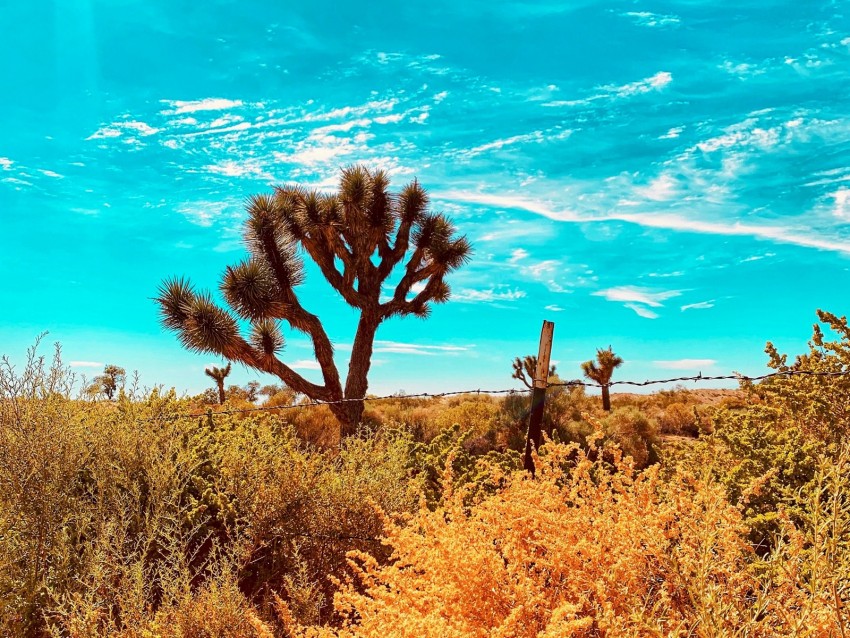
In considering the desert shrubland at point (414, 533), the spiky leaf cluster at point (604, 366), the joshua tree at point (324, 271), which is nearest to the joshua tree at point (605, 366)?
the spiky leaf cluster at point (604, 366)

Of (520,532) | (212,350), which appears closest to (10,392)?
(520,532)

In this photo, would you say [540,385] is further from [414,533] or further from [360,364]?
[360,364]

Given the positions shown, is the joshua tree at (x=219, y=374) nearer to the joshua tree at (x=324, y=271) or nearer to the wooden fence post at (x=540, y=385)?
the joshua tree at (x=324, y=271)

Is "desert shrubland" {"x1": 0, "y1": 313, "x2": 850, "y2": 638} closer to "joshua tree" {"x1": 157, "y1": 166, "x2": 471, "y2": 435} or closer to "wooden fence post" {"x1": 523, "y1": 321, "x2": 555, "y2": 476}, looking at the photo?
"wooden fence post" {"x1": 523, "y1": 321, "x2": 555, "y2": 476}

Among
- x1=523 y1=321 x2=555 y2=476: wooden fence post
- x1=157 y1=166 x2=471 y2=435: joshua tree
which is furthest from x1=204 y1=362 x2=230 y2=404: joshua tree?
x1=523 y1=321 x2=555 y2=476: wooden fence post

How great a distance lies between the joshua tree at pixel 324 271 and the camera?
14906 millimetres

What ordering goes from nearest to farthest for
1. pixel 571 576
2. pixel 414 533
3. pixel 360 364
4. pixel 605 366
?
1. pixel 571 576
2. pixel 414 533
3. pixel 360 364
4. pixel 605 366

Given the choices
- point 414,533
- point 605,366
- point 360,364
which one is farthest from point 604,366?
point 414,533

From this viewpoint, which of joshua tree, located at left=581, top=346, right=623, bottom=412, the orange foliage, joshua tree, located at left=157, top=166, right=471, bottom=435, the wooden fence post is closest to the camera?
the orange foliage

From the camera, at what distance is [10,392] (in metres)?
4.95

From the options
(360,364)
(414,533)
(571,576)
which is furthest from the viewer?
(360,364)

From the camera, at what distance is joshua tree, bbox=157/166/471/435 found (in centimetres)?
1491

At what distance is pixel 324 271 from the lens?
16.4m

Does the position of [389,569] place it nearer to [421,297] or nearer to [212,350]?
[212,350]
